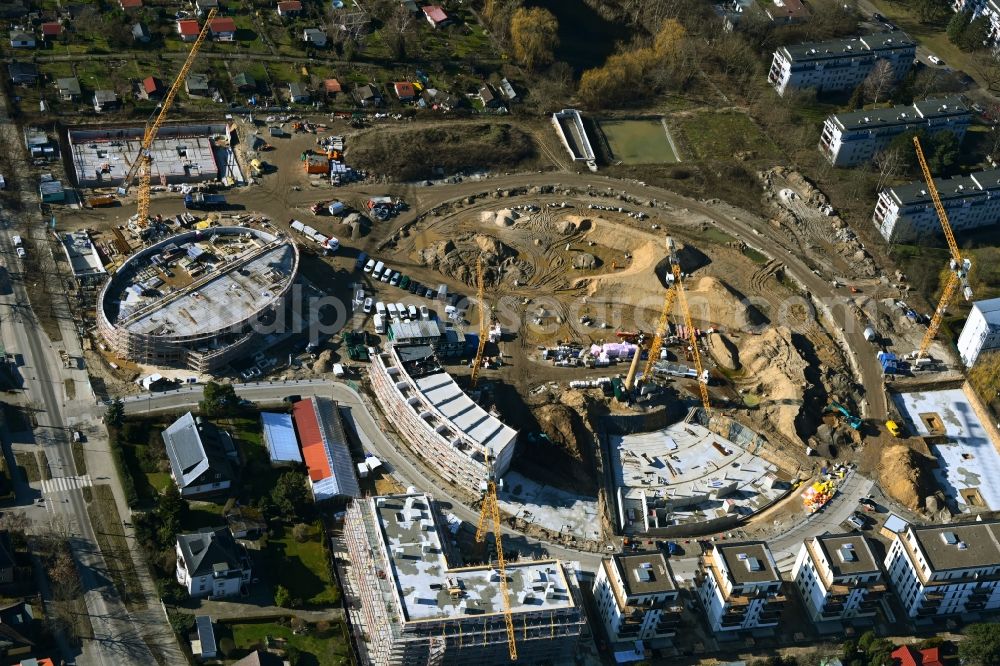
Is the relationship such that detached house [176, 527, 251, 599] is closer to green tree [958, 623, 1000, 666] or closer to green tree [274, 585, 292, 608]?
green tree [274, 585, 292, 608]

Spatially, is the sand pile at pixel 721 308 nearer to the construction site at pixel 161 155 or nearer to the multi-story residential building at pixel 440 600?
the multi-story residential building at pixel 440 600

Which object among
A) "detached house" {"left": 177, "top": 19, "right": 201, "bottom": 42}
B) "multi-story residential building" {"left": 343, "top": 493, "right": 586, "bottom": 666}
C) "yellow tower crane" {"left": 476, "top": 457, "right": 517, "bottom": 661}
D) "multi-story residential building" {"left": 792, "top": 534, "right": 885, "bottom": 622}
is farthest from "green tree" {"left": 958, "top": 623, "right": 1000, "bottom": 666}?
"detached house" {"left": 177, "top": 19, "right": 201, "bottom": 42}

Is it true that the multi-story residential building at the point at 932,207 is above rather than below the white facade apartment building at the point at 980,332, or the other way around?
above

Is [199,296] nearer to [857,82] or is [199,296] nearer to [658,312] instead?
[658,312]

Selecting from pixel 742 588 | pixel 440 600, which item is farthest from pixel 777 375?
pixel 440 600

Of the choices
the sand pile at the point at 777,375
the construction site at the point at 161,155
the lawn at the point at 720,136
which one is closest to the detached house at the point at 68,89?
the construction site at the point at 161,155

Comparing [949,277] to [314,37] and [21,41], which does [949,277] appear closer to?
[314,37]
